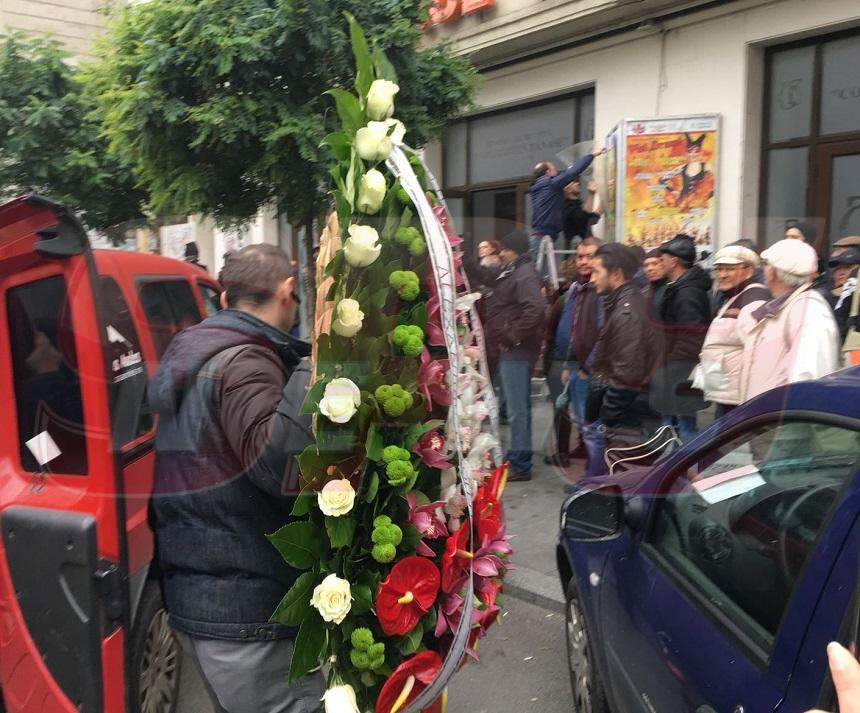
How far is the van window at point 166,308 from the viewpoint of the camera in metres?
3.44

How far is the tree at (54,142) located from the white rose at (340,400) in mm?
6601

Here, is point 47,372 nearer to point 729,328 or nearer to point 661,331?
point 661,331

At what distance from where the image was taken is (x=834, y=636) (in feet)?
4.58

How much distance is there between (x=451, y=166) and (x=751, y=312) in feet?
25.8

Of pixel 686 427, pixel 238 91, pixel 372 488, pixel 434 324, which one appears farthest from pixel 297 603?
pixel 238 91

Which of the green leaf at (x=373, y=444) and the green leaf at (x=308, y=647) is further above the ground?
the green leaf at (x=373, y=444)

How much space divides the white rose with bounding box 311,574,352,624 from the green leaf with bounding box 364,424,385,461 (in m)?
0.28

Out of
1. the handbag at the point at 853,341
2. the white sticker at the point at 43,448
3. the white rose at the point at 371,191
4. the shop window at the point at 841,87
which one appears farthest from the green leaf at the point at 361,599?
the shop window at the point at 841,87

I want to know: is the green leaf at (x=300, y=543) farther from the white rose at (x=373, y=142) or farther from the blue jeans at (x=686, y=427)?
the blue jeans at (x=686, y=427)

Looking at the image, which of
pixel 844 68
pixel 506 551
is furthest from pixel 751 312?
pixel 844 68

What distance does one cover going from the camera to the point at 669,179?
7309 mm

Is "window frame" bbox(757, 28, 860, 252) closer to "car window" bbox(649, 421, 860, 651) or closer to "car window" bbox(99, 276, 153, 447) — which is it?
"car window" bbox(649, 421, 860, 651)

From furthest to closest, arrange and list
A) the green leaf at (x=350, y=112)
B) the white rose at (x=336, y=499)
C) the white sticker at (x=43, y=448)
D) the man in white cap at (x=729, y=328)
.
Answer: the man in white cap at (x=729, y=328), the white sticker at (x=43, y=448), the green leaf at (x=350, y=112), the white rose at (x=336, y=499)

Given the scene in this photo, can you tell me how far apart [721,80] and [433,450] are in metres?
6.91
